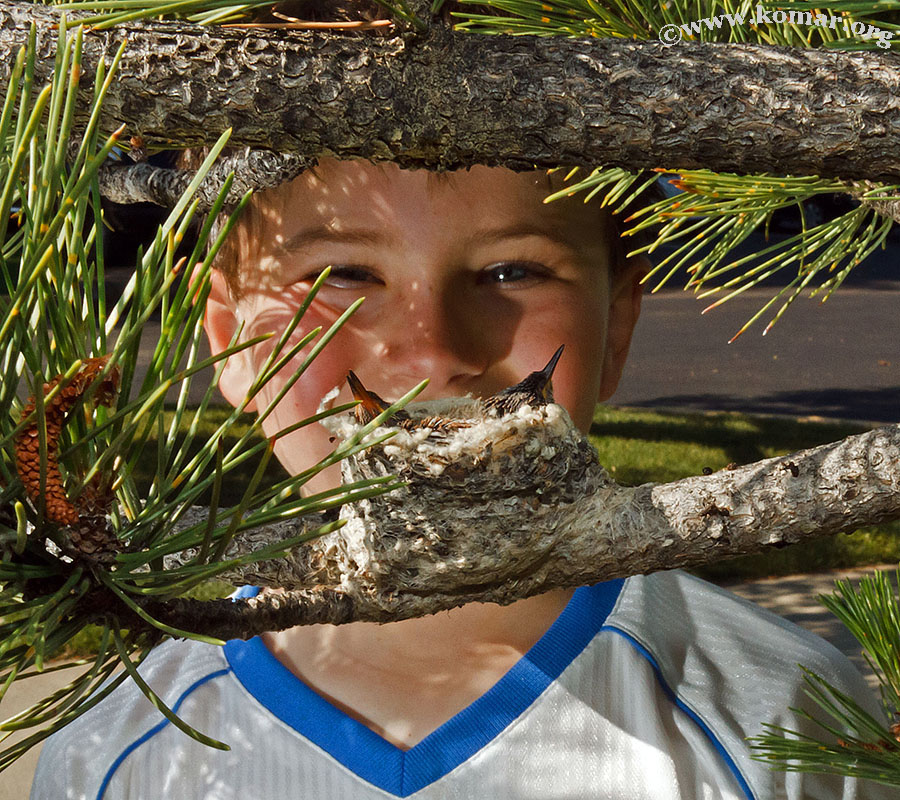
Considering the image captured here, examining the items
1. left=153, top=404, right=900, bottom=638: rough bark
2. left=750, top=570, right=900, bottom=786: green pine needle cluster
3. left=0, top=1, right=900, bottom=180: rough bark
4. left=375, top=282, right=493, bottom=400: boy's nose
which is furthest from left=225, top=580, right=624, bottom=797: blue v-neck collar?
left=0, top=1, right=900, bottom=180: rough bark

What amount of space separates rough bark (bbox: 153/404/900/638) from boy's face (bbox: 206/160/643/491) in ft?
0.99

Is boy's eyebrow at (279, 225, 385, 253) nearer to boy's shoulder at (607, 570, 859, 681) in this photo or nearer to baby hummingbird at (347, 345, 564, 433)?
baby hummingbird at (347, 345, 564, 433)

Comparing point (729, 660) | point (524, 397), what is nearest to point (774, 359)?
point (729, 660)

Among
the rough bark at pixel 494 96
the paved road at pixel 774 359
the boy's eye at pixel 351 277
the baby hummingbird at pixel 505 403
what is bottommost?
the baby hummingbird at pixel 505 403

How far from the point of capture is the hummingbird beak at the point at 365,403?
48 cm

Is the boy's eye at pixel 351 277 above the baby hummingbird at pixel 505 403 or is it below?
above

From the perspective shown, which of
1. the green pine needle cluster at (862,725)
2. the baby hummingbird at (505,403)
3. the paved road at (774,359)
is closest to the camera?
the baby hummingbird at (505,403)

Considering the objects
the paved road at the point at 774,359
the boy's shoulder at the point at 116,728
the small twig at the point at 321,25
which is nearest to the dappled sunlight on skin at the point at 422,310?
the boy's shoulder at the point at 116,728

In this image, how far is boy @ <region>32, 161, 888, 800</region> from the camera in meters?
0.86

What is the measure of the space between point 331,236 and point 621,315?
1.41 ft

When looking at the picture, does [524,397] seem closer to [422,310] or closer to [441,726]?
[422,310]

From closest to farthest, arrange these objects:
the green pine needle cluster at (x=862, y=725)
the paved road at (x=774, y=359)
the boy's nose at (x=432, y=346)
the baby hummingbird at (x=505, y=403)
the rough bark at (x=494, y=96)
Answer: the rough bark at (x=494, y=96) → the baby hummingbird at (x=505, y=403) → the green pine needle cluster at (x=862, y=725) → the boy's nose at (x=432, y=346) → the paved road at (x=774, y=359)

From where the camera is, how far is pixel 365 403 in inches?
18.8

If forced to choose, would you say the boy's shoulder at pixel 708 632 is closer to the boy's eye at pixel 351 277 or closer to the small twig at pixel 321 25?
the boy's eye at pixel 351 277
